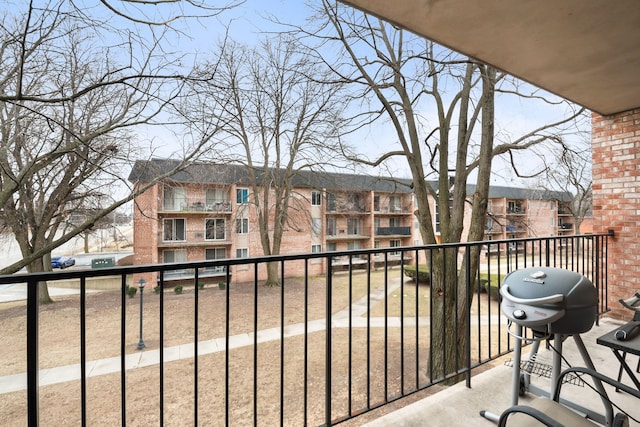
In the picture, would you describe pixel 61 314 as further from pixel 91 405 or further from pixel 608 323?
pixel 608 323

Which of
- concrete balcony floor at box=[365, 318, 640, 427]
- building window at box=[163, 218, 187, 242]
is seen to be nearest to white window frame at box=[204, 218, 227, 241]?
building window at box=[163, 218, 187, 242]

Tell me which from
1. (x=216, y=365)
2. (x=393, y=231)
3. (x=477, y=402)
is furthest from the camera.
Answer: (x=393, y=231)

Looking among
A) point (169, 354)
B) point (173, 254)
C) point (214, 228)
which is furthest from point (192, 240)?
point (169, 354)

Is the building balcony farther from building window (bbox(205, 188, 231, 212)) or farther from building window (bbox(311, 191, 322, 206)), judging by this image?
building window (bbox(311, 191, 322, 206))

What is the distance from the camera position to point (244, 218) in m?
14.7

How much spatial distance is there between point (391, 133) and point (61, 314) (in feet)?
39.0

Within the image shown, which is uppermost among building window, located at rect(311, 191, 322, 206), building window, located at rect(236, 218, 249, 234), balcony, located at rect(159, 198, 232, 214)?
building window, located at rect(311, 191, 322, 206)

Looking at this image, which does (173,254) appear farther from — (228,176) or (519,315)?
(519,315)

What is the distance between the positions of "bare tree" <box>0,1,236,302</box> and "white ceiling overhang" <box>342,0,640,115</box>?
276 centimetres

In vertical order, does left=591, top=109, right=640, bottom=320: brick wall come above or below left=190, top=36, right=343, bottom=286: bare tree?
below

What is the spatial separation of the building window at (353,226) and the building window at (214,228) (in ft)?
24.4

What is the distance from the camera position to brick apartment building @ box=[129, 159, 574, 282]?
12406 mm

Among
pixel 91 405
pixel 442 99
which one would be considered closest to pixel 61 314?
pixel 91 405

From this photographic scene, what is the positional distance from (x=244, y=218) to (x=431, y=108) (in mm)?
10592
